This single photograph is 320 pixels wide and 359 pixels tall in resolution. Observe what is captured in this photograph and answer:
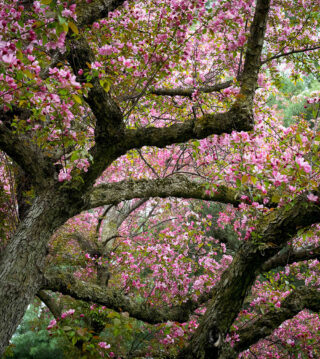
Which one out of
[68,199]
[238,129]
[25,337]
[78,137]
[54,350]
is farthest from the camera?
[25,337]

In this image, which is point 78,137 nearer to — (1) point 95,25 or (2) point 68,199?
(2) point 68,199

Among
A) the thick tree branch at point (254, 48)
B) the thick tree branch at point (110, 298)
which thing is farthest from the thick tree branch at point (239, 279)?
the thick tree branch at point (110, 298)

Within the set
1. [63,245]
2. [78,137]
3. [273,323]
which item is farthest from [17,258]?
[63,245]

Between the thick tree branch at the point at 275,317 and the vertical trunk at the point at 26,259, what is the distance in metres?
2.14

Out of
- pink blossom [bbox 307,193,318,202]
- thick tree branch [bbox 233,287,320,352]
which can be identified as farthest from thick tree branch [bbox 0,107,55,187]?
thick tree branch [bbox 233,287,320,352]

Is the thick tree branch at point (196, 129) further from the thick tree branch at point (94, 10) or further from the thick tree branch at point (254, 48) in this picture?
the thick tree branch at point (94, 10)

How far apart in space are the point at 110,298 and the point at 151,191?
5.18ft

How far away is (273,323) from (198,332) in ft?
2.72

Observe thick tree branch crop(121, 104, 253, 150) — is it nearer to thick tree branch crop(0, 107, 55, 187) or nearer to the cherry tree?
the cherry tree

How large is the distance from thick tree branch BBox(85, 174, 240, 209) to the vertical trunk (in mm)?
397

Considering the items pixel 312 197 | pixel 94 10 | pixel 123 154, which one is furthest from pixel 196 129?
pixel 94 10

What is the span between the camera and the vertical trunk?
8.29 ft

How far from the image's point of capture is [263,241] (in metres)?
2.58

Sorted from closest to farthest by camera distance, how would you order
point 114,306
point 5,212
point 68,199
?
point 68,199, point 5,212, point 114,306
